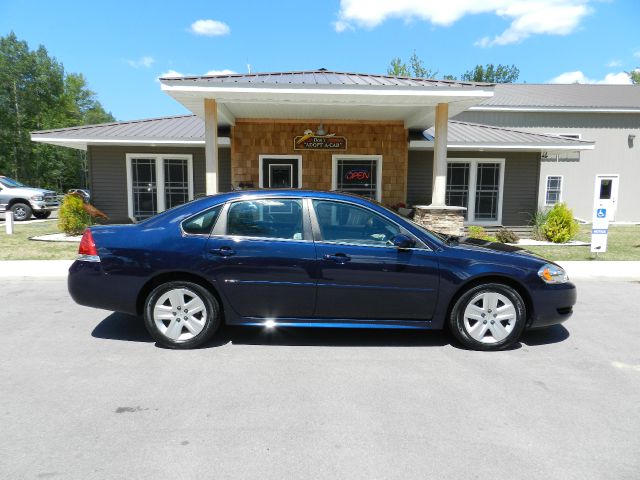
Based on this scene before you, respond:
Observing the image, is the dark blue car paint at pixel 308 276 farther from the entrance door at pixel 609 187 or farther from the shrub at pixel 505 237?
the entrance door at pixel 609 187

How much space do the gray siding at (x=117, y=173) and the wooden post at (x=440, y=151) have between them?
7004 millimetres

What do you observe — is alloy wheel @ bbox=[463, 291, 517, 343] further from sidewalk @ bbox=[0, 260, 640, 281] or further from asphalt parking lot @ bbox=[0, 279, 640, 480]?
sidewalk @ bbox=[0, 260, 640, 281]

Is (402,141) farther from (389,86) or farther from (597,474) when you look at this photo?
(597,474)

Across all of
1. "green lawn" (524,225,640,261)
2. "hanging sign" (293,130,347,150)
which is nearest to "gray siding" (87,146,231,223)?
"hanging sign" (293,130,347,150)

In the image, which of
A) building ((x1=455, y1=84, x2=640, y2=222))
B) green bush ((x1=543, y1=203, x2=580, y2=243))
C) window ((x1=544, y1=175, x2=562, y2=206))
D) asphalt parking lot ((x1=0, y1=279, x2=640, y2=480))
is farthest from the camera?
window ((x1=544, y1=175, x2=562, y2=206))

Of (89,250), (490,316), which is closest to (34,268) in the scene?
(89,250)

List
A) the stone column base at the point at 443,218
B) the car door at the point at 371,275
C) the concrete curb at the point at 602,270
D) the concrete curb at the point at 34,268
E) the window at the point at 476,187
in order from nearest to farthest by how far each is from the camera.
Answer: the car door at the point at 371,275 → the concrete curb at the point at 34,268 → the concrete curb at the point at 602,270 → the stone column base at the point at 443,218 → the window at the point at 476,187

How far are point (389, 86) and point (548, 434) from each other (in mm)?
7539

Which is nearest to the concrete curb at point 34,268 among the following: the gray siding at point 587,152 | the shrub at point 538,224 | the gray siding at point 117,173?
the gray siding at point 117,173

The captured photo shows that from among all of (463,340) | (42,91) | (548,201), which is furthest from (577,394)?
(42,91)

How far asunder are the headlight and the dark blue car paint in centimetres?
6

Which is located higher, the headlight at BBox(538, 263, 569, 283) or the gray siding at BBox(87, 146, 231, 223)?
the gray siding at BBox(87, 146, 231, 223)

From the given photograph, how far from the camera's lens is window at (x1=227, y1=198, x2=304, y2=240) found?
4.38 m

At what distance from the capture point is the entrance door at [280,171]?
1333cm
